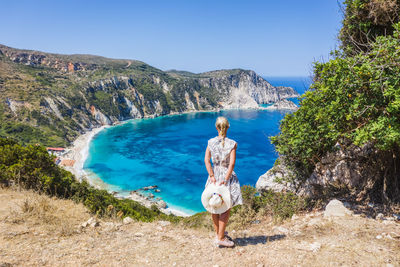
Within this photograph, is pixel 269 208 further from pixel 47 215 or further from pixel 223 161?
pixel 47 215

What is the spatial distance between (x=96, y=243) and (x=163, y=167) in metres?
55.2

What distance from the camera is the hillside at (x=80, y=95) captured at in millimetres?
77625

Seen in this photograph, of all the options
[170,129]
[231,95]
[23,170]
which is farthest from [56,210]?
[231,95]

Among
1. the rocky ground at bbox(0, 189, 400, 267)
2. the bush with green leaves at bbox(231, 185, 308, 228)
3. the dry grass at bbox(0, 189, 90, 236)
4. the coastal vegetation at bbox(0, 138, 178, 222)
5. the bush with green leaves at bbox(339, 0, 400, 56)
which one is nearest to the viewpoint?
the rocky ground at bbox(0, 189, 400, 267)

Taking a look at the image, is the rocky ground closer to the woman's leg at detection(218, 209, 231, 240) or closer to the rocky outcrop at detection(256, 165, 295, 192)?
the woman's leg at detection(218, 209, 231, 240)

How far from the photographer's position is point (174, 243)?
475 cm

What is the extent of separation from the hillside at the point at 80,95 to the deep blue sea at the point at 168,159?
49.8ft

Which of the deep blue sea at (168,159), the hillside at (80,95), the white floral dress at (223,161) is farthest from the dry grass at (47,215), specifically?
the hillside at (80,95)

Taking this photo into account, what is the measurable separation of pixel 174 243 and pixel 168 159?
201 feet

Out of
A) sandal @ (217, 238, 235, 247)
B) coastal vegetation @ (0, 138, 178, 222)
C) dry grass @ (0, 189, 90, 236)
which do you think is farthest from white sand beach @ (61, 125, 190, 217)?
sandal @ (217, 238, 235, 247)

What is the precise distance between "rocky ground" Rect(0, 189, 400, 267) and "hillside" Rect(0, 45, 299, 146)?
76.9 meters

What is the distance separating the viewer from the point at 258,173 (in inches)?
2048

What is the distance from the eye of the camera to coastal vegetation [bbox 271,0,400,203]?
192 inches

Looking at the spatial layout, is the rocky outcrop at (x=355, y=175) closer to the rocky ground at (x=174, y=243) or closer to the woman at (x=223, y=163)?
the rocky ground at (x=174, y=243)
